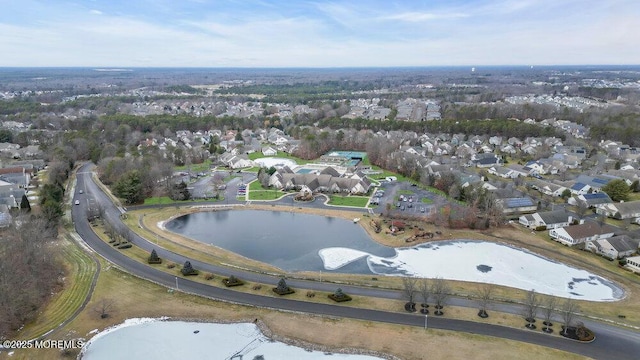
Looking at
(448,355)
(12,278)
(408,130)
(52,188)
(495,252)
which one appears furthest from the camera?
(408,130)

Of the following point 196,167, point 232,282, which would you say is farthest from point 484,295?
point 196,167

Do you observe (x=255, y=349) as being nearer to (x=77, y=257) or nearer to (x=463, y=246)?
(x=77, y=257)

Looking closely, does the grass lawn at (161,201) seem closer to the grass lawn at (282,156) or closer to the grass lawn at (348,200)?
the grass lawn at (348,200)

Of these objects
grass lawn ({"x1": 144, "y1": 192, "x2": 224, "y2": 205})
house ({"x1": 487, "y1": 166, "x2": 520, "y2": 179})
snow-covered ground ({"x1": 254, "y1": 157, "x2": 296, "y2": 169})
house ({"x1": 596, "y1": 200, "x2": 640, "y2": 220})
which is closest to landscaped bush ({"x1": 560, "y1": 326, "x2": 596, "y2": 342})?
house ({"x1": 596, "y1": 200, "x2": 640, "y2": 220})

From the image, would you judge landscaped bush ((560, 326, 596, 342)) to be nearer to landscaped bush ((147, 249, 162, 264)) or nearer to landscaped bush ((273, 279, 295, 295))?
landscaped bush ((273, 279, 295, 295))

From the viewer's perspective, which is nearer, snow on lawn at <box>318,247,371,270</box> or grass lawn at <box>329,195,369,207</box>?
snow on lawn at <box>318,247,371,270</box>

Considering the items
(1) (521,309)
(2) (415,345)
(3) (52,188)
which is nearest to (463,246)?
(1) (521,309)

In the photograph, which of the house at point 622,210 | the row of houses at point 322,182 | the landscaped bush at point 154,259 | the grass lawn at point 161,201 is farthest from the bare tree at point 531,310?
the grass lawn at point 161,201
